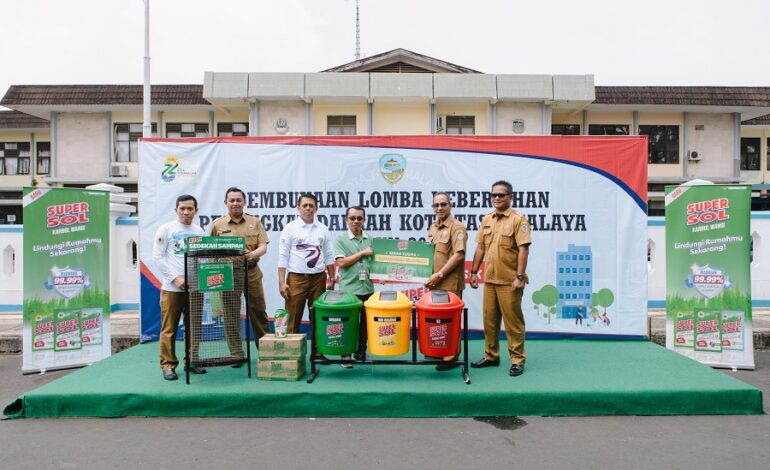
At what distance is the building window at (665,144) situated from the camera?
79.6 ft

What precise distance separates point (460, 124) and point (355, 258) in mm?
18075

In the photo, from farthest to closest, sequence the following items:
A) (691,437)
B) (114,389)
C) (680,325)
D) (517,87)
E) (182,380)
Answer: (517,87) < (680,325) < (182,380) < (114,389) < (691,437)

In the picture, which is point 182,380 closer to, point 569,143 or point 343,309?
point 343,309

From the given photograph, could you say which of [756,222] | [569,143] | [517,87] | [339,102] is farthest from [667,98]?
[569,143]

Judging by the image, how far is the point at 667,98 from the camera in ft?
76.2

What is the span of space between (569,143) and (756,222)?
163 inches

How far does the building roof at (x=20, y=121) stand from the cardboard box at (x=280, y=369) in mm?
25924

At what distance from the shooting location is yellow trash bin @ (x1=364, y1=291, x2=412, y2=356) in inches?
180

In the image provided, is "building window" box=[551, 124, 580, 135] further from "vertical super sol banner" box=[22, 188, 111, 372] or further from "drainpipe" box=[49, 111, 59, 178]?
"drainpipe" box=[49, 111, 59, 178]

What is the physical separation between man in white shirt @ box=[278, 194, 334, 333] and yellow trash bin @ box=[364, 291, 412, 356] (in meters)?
0.86

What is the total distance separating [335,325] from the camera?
4625 mm

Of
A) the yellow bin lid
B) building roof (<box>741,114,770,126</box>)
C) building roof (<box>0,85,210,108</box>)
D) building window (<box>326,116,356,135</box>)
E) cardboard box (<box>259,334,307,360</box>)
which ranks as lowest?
cardboard box (<box>259,334,307,360</box>)

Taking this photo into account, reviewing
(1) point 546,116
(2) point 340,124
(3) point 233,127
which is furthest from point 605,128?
(3) point 233,127

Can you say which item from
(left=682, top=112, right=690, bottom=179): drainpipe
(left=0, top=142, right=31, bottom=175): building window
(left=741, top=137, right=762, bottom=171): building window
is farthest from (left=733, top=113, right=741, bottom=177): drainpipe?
(left=0, top=142, right=31, bottom=175): building window
